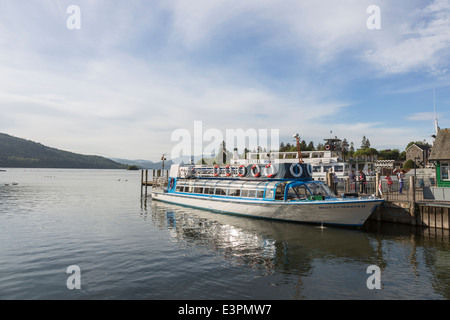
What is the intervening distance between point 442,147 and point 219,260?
2433 centimetres

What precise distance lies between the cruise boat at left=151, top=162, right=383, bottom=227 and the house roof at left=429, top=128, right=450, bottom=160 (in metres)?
10.4

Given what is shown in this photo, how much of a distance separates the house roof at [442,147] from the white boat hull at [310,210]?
10840mm

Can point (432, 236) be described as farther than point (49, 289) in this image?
Yes

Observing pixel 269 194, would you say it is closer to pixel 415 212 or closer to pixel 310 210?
pixel 310 210

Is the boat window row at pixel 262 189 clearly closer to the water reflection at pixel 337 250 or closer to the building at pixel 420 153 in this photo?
the water reflection at pixel 337 250

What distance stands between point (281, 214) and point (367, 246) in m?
7.52

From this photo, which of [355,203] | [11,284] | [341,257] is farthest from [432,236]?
[11,284]

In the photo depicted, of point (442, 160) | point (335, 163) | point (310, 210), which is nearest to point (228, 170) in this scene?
point (310, 210)

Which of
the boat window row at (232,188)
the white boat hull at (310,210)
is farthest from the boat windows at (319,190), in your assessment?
the boat window row at (232,188)

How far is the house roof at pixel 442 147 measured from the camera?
1002 inches

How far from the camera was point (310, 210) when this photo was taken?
70.8ft

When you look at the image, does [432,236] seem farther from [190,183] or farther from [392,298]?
[190,183]

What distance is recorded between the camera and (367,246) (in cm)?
1667
